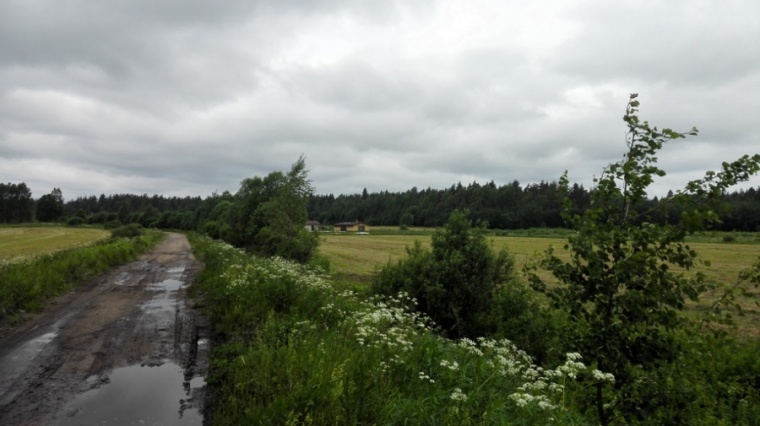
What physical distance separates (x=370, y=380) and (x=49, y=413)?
12.6 ft

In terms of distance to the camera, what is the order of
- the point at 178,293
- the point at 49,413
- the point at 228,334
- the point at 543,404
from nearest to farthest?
the point at 543,404 → the point at 49,413 → the point at 228,334 → the point at 178,293

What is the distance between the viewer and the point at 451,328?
35.2ft

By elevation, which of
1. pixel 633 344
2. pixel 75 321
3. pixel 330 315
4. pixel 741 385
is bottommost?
pixel 741 385

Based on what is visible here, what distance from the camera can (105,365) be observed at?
22.6 ft

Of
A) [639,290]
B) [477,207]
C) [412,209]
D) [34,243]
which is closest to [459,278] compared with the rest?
[639,290]

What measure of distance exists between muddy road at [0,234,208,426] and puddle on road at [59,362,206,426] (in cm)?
1

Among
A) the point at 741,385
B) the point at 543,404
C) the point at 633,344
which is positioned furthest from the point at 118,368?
the point at 741,385

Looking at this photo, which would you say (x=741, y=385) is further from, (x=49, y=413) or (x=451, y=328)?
(x=49, y=413)

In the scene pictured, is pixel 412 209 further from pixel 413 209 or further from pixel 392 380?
pixel 392 380

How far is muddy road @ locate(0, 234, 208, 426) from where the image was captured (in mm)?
5211

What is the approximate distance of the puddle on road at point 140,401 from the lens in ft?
16.6

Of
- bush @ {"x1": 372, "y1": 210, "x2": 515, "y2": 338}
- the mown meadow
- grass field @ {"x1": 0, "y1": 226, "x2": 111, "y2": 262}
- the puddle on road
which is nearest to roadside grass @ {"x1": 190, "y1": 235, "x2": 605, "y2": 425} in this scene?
the mown meadow

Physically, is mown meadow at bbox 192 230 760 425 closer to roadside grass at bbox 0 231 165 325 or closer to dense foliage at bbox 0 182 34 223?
roadside grass at bbox 0 231 165 325

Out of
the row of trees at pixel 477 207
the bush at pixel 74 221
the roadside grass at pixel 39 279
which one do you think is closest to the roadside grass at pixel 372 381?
the roadside grass at pixel 39 279
